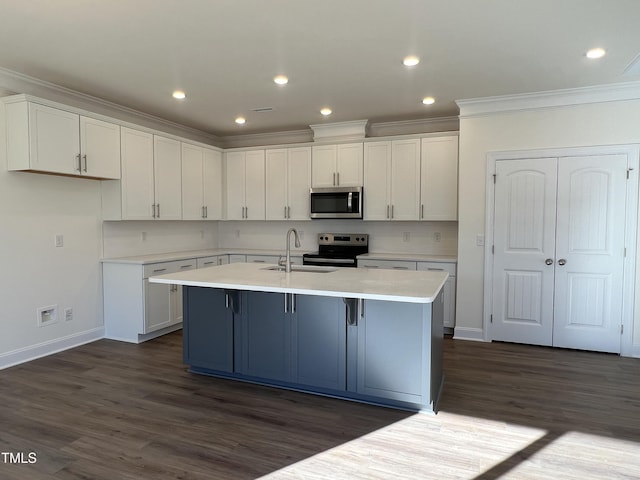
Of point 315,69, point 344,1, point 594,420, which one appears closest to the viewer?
point 344,1

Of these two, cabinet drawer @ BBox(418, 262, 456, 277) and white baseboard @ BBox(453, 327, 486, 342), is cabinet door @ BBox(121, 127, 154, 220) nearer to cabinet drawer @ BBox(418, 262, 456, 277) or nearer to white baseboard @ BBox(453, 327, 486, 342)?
cabinet drawer @ BBox(418, 262, 456, 277)

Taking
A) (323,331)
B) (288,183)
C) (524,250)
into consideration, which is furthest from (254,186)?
(524,250)

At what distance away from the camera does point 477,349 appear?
13.8 feet

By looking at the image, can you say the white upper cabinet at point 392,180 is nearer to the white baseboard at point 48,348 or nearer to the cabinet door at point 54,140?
the cabinet door at point 54,140

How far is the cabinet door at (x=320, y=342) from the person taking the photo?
2.92 meters

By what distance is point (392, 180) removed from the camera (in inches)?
203

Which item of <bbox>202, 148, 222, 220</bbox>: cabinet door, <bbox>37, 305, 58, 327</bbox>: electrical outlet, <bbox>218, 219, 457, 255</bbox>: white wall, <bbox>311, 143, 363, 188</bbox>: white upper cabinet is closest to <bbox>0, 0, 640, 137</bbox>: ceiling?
<bbox>311, 143, 363, 188</bbox>: white upper cabinet

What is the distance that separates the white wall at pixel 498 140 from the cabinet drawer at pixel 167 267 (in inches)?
127

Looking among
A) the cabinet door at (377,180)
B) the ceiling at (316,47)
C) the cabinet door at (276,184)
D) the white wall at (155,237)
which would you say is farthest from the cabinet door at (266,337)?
the cabinet door at (276,184)

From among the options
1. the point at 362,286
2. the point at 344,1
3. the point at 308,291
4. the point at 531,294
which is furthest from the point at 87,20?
the point at 531,294

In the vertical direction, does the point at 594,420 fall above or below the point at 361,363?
below

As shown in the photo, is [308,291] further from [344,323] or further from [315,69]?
[315,69]

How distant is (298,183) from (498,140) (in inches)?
103

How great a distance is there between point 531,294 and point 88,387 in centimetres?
427
